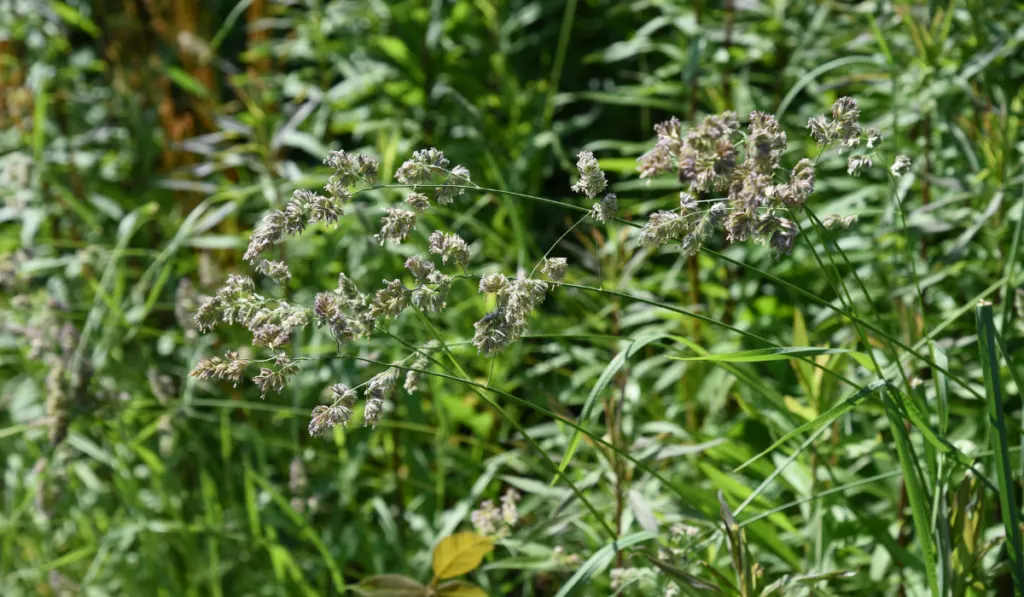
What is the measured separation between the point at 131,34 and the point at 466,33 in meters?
1.36

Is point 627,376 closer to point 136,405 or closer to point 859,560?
point 859,560

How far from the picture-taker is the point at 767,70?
2.71 meters

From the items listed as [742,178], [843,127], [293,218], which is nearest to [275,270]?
[293,218]

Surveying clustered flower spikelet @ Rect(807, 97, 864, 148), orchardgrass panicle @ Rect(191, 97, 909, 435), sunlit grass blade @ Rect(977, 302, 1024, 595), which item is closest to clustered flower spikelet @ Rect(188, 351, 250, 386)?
orchardgrass panicle @ Rect(191, 97, 909, 435)

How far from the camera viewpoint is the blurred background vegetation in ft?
5.08

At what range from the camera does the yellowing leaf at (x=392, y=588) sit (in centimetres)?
137

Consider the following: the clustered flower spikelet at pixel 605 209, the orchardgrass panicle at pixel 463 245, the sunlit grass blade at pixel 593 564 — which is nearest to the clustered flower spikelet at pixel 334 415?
the orchardgrass panicle at pixel 463 245

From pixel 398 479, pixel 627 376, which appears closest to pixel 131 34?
pixel 398 479

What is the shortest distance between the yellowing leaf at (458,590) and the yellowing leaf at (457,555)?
0.03m

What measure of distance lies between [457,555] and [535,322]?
68 cm

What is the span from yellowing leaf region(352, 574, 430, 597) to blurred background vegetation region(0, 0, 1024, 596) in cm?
15

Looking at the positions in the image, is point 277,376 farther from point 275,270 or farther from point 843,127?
point 843,127

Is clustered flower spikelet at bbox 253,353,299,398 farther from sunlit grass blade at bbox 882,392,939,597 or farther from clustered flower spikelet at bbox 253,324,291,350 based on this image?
sunlit grass blade at bbox 882,392,939,597

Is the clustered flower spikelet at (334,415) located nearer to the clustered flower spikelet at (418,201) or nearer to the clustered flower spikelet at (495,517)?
the clustered flower spikelet at (418,201)
